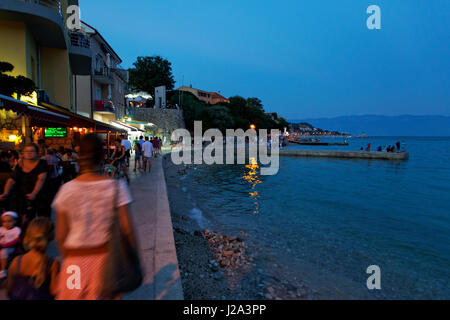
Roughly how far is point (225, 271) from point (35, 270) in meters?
3.58

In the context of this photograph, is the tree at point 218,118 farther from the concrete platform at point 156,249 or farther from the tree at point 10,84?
the concrete platform at point 156,249

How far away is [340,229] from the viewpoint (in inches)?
355

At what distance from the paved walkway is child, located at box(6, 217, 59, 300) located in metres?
0.70

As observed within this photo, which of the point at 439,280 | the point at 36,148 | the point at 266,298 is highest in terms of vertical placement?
the point at 36,148

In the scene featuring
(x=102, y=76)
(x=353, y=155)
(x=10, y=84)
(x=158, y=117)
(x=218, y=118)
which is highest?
(x=102, y=76)

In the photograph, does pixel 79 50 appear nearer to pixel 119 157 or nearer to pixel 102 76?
pixel 119 157

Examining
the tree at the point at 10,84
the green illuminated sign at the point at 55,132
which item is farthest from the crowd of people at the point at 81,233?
the green illuminated sign at the point at 55,132

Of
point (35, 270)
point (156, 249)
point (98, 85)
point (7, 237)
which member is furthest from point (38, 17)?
point (98, 85)

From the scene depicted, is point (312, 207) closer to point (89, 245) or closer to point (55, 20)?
point (89, 245)

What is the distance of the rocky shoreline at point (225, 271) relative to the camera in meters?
4.52

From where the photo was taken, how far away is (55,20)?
32.6 ft

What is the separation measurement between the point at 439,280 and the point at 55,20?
13.7 meters

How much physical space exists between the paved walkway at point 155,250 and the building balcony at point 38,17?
7.13 meters
